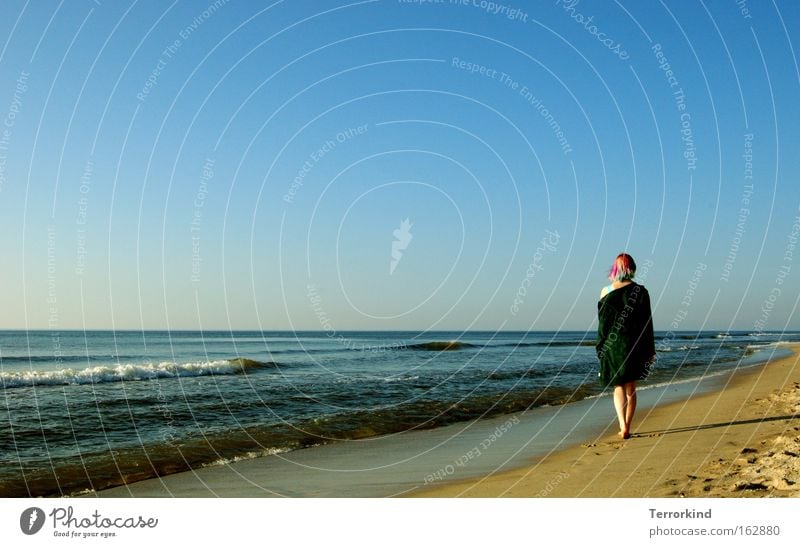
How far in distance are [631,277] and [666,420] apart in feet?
12.5

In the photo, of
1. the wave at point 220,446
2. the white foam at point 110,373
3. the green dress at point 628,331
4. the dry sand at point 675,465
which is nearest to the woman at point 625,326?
the green dress at point 628,331

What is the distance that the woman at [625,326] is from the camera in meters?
7.60

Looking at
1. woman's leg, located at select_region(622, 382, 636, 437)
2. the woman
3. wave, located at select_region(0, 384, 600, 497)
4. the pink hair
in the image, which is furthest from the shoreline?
the pink hair

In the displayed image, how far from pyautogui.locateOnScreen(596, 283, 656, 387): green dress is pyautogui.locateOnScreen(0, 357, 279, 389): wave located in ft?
54.1

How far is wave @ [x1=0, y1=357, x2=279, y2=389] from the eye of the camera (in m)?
19.3

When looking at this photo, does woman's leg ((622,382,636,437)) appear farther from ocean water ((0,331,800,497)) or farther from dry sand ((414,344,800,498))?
ocean water ((0,331,800,497))

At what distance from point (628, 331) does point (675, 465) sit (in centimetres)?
172

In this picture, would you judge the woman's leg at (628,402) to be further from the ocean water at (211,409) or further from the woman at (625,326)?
the ocean water at (211,409)
